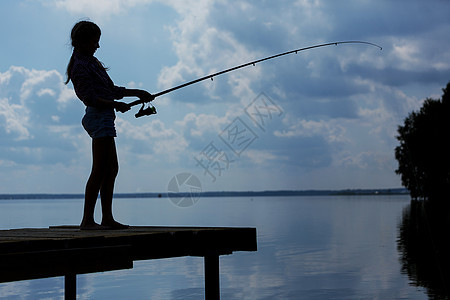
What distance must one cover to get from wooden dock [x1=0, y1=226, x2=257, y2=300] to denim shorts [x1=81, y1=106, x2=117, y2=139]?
39.9 inches

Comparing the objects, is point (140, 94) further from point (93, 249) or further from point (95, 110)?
point (93, 249)

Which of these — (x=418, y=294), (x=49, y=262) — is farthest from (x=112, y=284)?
(x=49, y=262)

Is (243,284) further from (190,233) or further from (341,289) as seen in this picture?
(190,233)

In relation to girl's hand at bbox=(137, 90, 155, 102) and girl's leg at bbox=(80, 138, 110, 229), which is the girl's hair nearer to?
girl's hand at bbox=(137, 90, 155, 102)

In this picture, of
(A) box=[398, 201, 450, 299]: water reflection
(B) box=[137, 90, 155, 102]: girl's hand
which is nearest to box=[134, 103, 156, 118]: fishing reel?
(B) box=[137, 90, 155, 102]: girl's hand

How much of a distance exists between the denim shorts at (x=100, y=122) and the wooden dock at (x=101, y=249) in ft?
3.33

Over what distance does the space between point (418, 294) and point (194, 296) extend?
5.42 metres

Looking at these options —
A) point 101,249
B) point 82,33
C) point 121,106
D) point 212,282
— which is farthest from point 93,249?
point 82,33

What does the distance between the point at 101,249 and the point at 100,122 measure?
72.8 inches

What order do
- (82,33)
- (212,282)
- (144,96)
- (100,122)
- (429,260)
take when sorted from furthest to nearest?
(429,260)
(212,282)
(144,96)
(82,33)
(100,122)

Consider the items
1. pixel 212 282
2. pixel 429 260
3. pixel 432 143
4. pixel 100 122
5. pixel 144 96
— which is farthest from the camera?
pixel 432 143

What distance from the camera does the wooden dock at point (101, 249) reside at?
4753mm

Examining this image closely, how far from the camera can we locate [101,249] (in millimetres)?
5234

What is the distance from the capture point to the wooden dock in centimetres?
475
